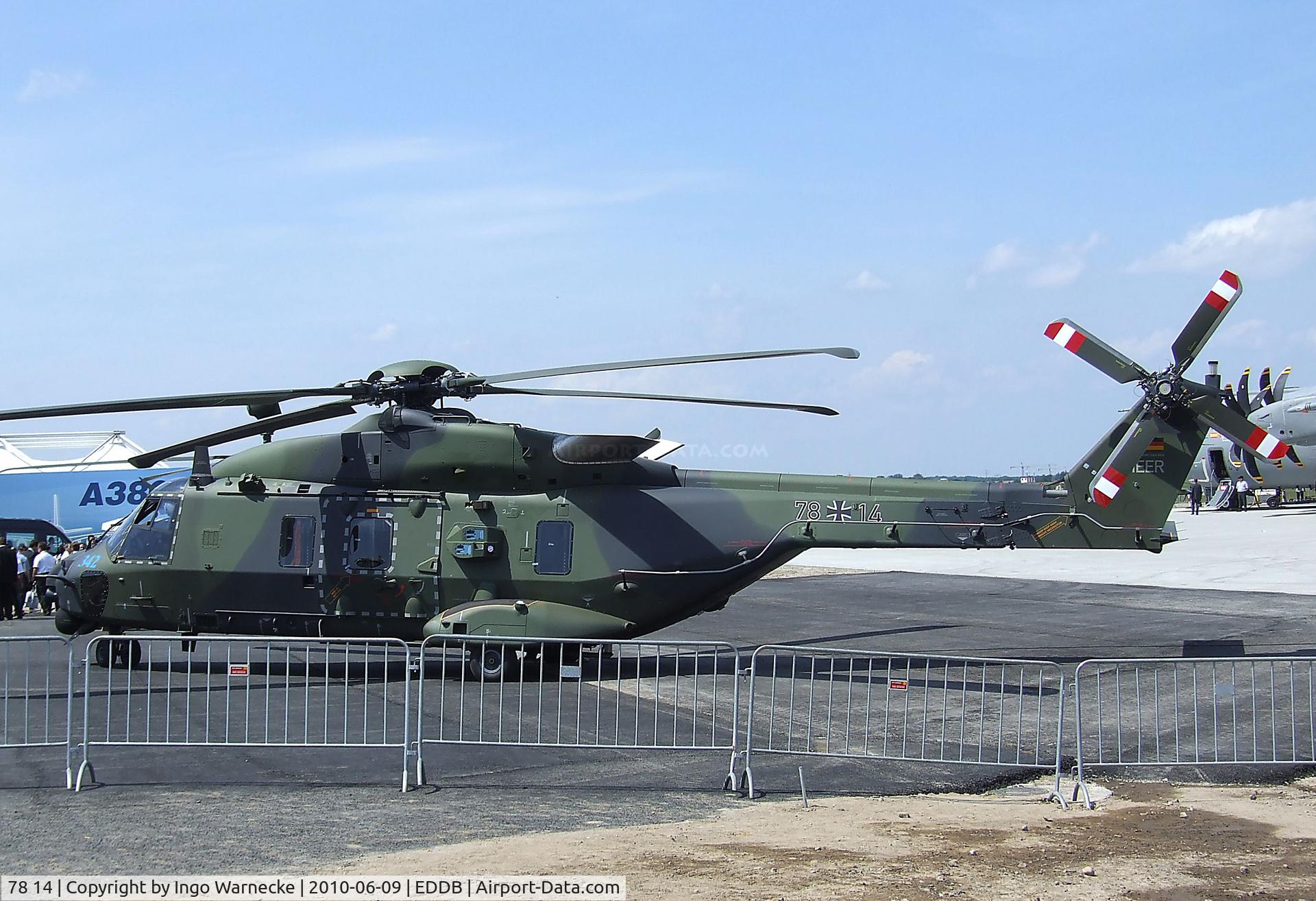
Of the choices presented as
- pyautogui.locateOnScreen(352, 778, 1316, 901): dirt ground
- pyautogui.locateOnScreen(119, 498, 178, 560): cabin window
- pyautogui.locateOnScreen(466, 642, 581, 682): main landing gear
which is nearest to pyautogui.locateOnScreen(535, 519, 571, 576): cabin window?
pyautogui.locateOnScreen(466, 642, 581, 682): main landing gear

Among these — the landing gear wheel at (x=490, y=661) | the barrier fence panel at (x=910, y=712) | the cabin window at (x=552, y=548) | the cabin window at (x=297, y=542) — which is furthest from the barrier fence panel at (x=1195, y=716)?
the cabin window at (x=297, y=542)

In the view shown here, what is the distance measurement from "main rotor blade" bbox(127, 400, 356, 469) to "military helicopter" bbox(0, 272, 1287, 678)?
4 centimetres

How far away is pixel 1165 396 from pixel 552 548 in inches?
295

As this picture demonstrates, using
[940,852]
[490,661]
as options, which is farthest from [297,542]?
[940,852]

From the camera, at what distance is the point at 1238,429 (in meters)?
13.3

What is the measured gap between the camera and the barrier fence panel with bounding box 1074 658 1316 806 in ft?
29.7

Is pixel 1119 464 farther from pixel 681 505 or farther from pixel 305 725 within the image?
pixel 305 725

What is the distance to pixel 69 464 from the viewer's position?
30391 millimetres

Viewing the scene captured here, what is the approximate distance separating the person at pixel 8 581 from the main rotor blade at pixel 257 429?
10.4 meters

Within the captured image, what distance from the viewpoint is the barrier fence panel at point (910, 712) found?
9141 mm

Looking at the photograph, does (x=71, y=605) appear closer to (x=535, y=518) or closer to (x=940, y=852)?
(x=535, y=518)

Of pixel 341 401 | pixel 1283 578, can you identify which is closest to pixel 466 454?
pixel 341 401

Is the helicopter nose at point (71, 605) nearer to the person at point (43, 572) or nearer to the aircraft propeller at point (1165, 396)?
the person at point (43, 572)

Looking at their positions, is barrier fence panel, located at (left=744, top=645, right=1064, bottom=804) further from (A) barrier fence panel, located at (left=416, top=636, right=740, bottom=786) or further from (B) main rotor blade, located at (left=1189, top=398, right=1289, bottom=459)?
(B) main rotor blade, located at (left=1189, top=398, right=1289, bottom=459)
